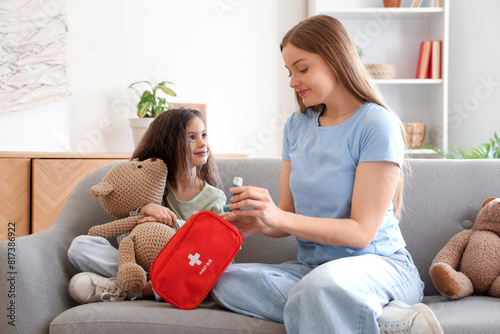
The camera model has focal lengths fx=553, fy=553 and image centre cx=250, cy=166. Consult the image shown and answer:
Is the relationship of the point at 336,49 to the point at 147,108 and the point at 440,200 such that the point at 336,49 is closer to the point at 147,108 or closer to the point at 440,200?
the point at 440,200

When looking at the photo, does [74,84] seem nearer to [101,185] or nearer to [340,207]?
[101,185]

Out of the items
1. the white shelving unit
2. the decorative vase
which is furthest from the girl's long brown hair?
the decorative vase

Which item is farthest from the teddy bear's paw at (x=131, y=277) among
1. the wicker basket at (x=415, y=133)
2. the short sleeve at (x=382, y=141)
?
the wicker basket at (x=415, y=133)

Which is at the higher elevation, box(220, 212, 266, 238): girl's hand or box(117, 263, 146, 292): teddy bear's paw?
box(220, 212, 266, 238): girl's hand

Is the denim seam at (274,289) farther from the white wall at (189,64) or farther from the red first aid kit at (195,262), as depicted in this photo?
the white wall at (189,64)

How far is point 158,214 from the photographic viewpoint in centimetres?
171

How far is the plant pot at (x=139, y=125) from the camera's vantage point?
3154mm

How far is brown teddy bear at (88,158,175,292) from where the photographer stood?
5.34 feet

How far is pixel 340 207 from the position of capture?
1433mm

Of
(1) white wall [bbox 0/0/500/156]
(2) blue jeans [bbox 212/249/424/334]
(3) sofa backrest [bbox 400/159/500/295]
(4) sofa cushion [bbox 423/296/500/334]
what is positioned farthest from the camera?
(1) white wall [bbox 0/0/500/156]

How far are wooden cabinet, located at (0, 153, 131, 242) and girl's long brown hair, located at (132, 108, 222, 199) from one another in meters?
1.12

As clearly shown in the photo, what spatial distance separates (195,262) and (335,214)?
1.26 ft

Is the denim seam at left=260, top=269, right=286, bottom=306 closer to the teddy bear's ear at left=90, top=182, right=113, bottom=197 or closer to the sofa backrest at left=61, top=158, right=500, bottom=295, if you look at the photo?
the sofa backrest at left=61, top=158, right=500, bottom=295

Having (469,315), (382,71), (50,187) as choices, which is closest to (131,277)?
(469,315)
